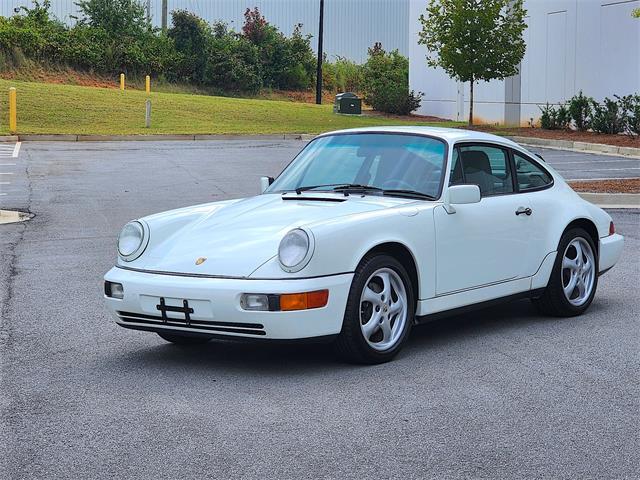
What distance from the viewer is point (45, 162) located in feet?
77.3

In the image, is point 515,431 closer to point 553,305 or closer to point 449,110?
point 553,305

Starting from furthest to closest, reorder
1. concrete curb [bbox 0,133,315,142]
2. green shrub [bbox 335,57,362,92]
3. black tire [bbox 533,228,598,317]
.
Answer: green shrub [bbox 335,57,362,92] → concrete curb [bbox 0,133,315,142] → black tire [bbox 533,228,598,317]

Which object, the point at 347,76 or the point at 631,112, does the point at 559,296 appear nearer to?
the point at 631,112

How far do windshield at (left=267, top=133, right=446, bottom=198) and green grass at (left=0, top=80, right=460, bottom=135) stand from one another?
26121mm

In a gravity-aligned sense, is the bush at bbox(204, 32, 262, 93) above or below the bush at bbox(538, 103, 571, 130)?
above

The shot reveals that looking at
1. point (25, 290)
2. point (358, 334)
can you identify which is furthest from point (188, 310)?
point (25, 290)

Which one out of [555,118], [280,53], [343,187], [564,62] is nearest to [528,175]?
[343,187]

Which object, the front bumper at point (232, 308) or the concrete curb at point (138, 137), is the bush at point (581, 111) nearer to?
the concrete curb at point (138, 137)

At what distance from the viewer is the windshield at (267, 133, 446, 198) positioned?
720 cm

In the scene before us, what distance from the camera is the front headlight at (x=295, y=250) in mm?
6148

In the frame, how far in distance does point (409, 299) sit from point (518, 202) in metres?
1.44

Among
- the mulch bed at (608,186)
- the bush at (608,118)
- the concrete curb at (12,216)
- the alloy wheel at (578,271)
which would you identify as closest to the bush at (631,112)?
the bush at (608,118)

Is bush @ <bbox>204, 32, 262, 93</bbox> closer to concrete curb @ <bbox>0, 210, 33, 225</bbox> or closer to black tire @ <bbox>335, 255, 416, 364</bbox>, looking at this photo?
concrete curb @ <bbox>0, 210, 33, 225</bbox>

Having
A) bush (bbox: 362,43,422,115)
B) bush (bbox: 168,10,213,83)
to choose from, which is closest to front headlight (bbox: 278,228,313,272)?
bush (bbox: 362,43,422,115)
